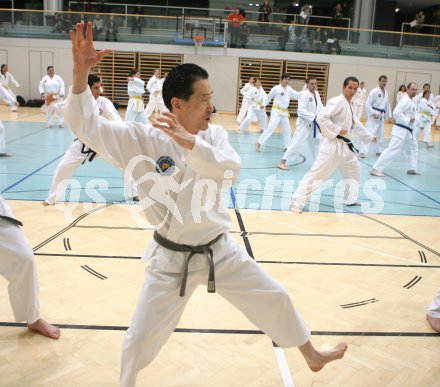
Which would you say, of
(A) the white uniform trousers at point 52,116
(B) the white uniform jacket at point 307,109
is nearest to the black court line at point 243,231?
(B) the white uniform jacket at point 307,109

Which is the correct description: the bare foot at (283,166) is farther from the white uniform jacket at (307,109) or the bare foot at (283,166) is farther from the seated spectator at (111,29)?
the seated spectator at (111,29)

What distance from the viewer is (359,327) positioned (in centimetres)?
351

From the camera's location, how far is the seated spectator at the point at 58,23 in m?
20.5

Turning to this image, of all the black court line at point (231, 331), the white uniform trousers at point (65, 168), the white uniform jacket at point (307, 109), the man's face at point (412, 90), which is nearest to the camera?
the black court line at point (231, 331)

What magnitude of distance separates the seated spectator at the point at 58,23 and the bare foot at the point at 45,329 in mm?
19950

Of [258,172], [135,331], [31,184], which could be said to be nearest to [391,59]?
[258,172]

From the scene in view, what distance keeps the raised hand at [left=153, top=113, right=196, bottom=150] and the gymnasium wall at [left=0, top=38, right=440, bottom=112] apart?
64.8ft

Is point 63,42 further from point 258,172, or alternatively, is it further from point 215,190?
point 215,190

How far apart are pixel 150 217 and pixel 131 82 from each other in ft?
35.4

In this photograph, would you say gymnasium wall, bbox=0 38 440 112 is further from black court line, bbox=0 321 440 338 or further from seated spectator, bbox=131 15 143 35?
black court line, bbox=0 321 440 338

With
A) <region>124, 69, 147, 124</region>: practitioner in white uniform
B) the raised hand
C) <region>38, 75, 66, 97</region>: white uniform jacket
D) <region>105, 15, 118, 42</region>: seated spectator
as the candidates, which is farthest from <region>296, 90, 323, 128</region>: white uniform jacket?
<region>105, 15, 118, 42</region>: seated spectator

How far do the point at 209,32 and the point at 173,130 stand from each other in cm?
1977

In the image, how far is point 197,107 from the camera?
2.35 m

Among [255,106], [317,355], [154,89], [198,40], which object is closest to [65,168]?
[317,355]
